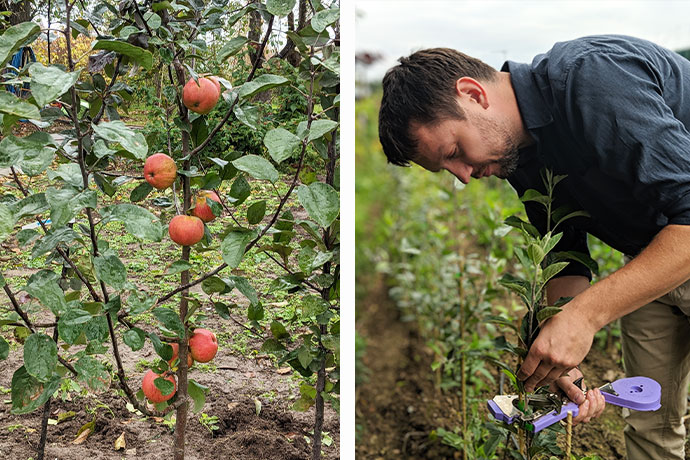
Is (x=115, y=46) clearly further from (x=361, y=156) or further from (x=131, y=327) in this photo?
(x=361, y=156)

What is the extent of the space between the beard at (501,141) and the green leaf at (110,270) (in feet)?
2.97

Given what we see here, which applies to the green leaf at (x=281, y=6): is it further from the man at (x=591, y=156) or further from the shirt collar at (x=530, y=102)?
the shirt collar at (x=530, y=102)

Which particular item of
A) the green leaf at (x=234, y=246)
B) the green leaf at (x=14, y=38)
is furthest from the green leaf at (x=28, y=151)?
the green leaf at (x=234, y=246)

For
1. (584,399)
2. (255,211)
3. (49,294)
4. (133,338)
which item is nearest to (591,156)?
(584,399)

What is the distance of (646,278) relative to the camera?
1190mm

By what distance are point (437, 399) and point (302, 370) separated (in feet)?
3.74

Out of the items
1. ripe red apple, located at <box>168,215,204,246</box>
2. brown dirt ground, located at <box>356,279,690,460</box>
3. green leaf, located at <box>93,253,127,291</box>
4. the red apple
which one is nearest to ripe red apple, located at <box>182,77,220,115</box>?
the red apple

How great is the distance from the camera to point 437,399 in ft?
8.27

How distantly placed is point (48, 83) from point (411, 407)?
1.98m

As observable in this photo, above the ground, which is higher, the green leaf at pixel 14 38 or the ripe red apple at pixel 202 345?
the green leaf at pixel 14 38

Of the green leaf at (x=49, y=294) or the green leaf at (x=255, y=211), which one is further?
the green leaf at (x=255, y=211)

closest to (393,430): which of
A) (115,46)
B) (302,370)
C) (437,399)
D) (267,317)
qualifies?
(437,399)

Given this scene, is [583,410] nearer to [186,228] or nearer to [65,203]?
[186,228]

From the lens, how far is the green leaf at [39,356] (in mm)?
1215
